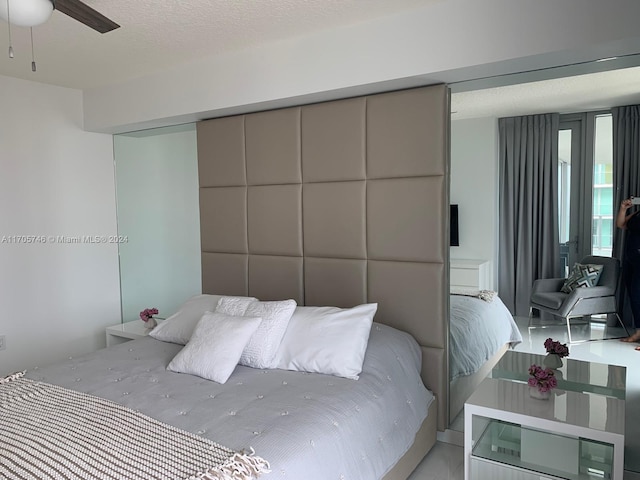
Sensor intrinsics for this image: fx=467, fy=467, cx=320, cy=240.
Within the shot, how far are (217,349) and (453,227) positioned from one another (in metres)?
1.43

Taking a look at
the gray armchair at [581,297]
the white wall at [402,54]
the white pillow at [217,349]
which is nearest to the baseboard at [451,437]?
the gray armchair at [581,297]

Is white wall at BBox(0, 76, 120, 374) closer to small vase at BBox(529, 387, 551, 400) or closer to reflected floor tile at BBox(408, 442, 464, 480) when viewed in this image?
reflected floor tile at BBox(408, 442, 464, 480)

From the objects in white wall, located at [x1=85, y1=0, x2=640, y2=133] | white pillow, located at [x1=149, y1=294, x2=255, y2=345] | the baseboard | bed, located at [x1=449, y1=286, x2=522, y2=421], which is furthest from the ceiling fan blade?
the baseboard

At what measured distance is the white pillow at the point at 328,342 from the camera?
2.21 metres

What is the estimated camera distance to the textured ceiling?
2.31 m

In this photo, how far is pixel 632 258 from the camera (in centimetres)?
229

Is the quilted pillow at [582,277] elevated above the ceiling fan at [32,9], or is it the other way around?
the ceiling fan at [32,9]

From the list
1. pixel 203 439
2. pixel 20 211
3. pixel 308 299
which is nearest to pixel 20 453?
pixel 203 439

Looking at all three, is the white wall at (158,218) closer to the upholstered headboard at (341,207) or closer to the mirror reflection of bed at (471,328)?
the upholstered headboard at (341,207)

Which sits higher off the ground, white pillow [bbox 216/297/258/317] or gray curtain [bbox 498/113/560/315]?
gray curtain [bbox 498/113/560/315]

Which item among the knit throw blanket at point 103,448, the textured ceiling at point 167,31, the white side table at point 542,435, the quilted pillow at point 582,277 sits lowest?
the white side table at point 542,435

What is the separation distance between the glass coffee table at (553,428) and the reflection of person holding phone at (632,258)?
0.90 ft

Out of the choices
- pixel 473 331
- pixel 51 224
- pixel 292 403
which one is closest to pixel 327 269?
pixel 473 331

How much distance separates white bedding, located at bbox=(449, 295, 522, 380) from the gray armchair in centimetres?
19
